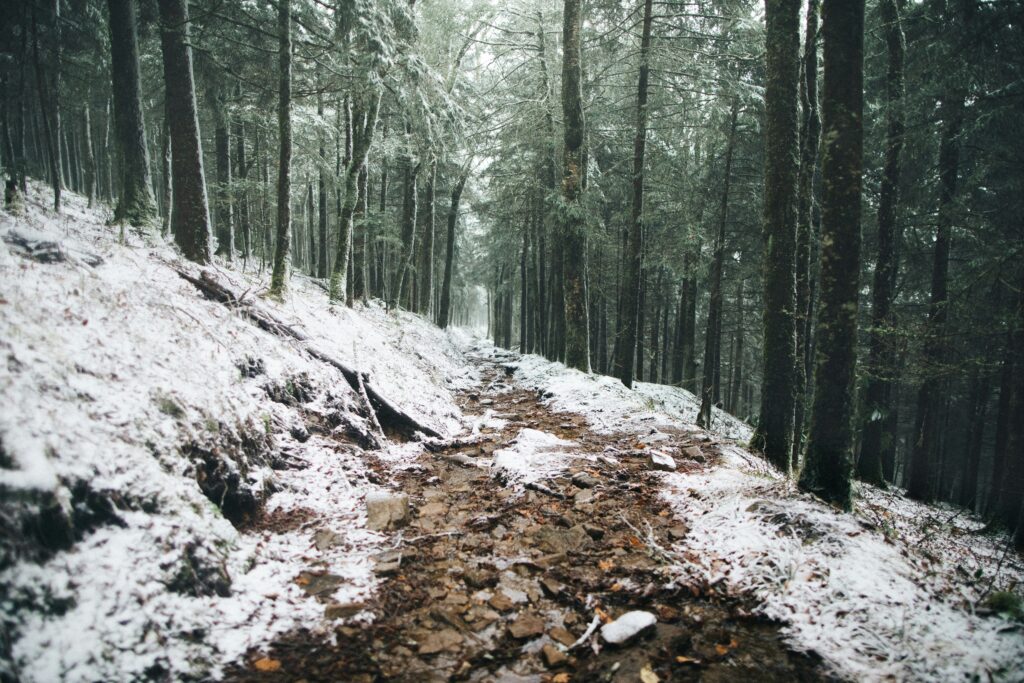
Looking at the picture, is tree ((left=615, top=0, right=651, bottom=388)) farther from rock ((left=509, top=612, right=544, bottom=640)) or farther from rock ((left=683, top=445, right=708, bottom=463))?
rock ((left=509, top=612, right=544, bottom=640))

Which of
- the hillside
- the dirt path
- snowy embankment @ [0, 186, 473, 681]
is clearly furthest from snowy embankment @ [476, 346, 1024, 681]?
snowy embankment @ [0, 186, 473, 681]

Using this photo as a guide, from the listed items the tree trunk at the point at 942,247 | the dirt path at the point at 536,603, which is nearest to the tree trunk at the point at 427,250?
the tree trunk at the point at 942,247

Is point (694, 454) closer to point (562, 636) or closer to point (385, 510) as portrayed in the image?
point (562, 636)

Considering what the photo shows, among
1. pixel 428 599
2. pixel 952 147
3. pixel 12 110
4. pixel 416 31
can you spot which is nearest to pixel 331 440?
pixel 428 599

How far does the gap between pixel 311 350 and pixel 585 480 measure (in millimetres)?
4692

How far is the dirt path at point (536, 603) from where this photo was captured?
2744 mm

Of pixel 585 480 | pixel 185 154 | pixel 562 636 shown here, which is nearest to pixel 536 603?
pixel 562 636

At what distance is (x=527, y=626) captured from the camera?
3158mm

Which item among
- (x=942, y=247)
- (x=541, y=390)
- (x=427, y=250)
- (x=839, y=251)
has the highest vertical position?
(x=427, y=250)

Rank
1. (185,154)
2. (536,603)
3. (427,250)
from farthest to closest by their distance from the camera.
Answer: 1. (427,250)
2. (185,154)
3. (536,603)

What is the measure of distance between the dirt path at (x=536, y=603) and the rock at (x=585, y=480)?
0.08ft

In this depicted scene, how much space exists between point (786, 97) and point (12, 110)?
3138 cm

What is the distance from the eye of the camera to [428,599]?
344cm

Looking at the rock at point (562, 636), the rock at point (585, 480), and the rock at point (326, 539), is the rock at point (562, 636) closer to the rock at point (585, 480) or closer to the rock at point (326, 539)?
the rock at point (326, 539)
